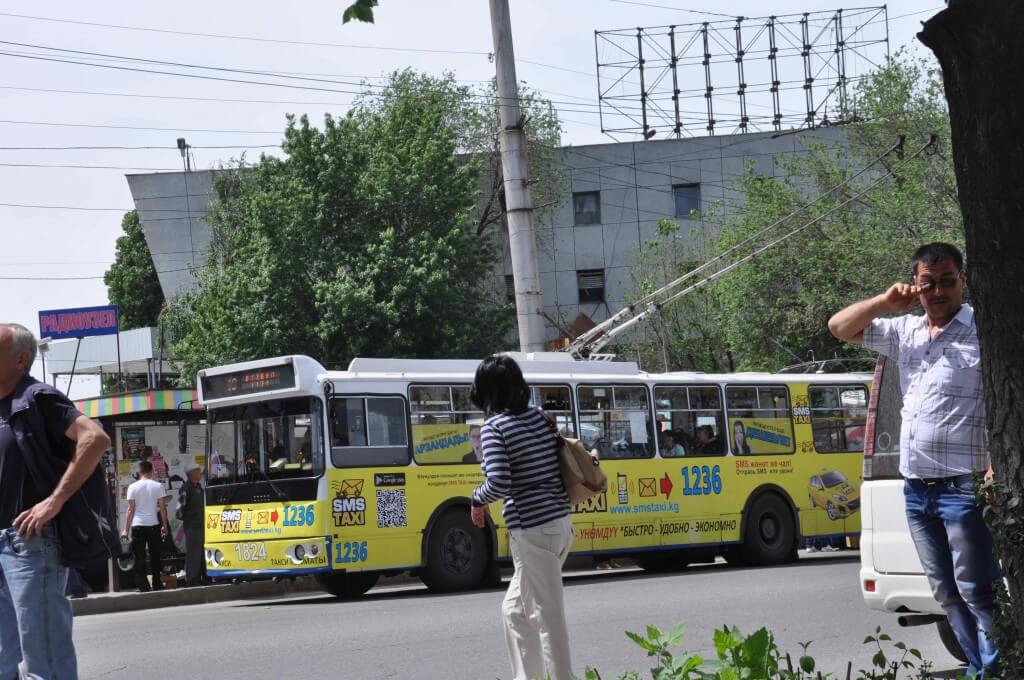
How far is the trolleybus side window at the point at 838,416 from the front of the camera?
794 inches

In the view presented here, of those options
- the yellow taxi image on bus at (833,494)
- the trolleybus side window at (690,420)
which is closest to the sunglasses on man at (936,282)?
the trolleybus side window at (690,420)

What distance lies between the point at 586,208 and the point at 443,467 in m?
31.4

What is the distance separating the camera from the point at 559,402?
688 inches

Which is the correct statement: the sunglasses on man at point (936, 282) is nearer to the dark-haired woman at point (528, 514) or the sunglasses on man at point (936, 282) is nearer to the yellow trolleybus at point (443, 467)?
the dark-haired woman at point (528, 514)

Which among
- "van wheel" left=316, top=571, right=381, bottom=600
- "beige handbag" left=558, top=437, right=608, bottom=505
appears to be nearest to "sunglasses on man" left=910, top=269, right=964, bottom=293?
"beige handbag" left=558, top=437, right=608, bottom=505

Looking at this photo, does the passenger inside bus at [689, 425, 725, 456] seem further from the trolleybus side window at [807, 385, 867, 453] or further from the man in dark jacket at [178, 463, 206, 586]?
the man in dark jacket at [178, 463, 206, 586]

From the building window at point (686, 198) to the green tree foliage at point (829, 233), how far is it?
267 centimetres

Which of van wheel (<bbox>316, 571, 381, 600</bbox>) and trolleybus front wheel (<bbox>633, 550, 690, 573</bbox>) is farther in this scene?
trolleybus front wheel (<bbox>633, 550, 690, 573</bbox>)

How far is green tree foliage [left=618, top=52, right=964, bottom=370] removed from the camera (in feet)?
99.6

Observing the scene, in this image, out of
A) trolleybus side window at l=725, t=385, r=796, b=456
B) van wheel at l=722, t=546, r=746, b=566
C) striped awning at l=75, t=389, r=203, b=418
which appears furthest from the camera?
striped awning at l=75, t=389, r=203, b=418

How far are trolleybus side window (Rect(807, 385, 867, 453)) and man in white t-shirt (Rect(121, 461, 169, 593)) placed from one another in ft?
30.2

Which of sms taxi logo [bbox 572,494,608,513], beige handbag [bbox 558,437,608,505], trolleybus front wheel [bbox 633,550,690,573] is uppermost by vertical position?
beige handbag [bbox 558,437,608,505]

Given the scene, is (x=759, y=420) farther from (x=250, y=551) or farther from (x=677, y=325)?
(x=677, y=325)

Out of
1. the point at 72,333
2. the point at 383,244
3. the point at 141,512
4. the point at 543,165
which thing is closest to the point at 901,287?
the point at 141,512
